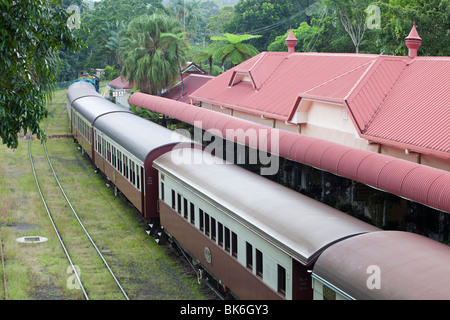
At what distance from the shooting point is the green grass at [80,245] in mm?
13305

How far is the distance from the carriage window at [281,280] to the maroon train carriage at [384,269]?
0.95 m

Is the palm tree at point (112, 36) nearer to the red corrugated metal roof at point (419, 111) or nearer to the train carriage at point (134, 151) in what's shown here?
the train carriage at point (134, 151)

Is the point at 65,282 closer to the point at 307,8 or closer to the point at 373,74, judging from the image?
the point at 373,74

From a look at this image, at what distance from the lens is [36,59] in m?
11.1

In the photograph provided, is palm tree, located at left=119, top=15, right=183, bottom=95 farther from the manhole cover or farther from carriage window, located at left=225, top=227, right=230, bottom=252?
carriage window, located at left=225, top=227, right=230, bottom=252

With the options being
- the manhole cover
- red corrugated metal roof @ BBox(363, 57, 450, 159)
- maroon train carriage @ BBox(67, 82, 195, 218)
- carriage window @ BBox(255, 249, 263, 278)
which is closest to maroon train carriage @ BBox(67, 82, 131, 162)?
maroon train carriage @ BBox(67, 82, 195, 218)

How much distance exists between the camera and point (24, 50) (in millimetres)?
10742

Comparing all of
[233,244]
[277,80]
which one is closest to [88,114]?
[277,80]

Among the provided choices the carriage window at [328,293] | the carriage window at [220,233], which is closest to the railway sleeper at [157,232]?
the carriage window at [220,233]

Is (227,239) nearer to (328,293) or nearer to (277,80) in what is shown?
(328,293)

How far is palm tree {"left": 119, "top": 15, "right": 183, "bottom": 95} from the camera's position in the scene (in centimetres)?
3778

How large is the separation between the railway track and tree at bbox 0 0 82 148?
160 inches
